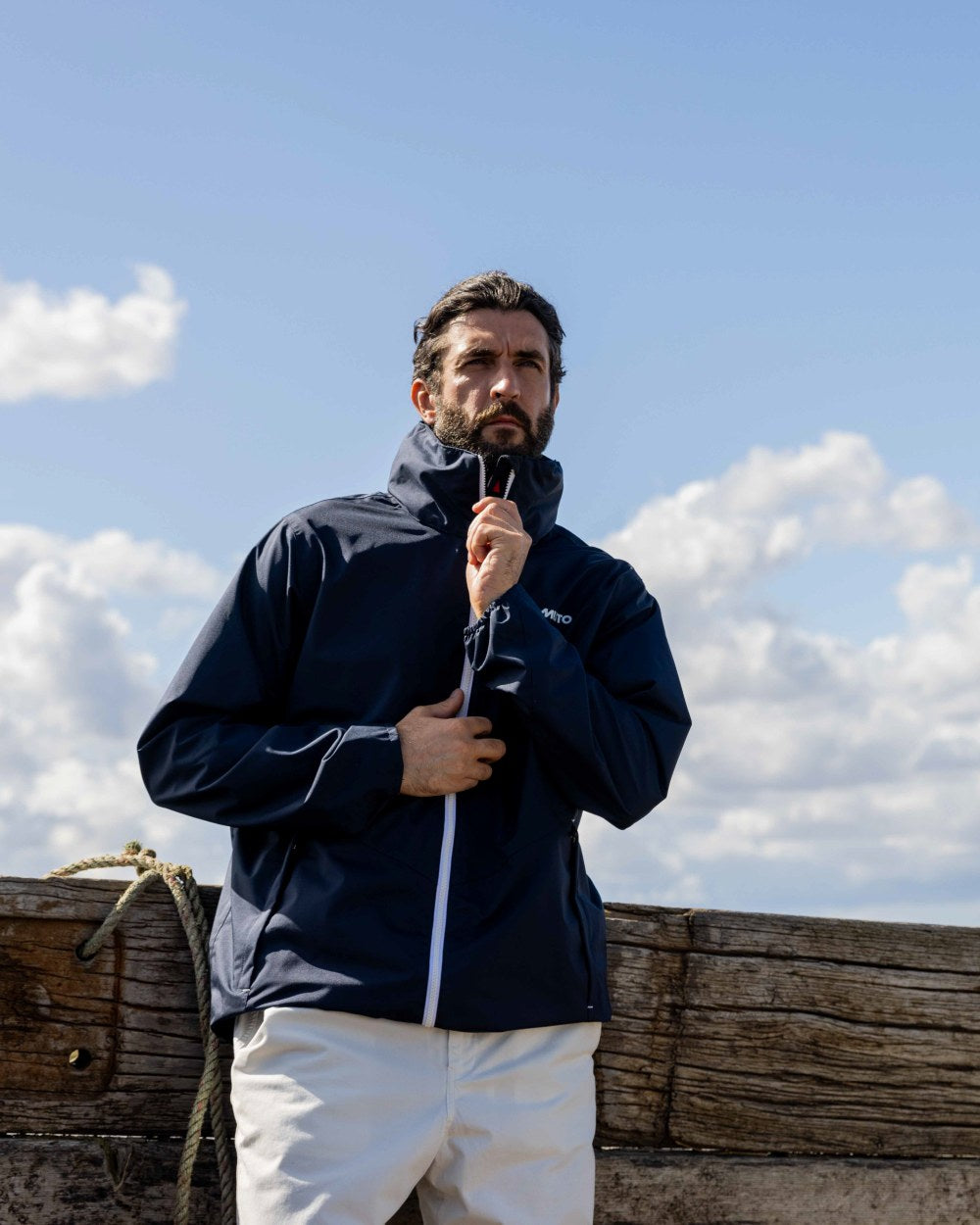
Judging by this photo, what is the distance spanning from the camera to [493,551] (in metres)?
3.07

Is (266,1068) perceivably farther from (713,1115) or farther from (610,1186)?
(713,1115)

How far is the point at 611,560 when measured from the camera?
11.5ft

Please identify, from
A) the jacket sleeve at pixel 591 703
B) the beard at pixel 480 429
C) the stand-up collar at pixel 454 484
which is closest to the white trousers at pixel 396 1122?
the jacket sleeve at pixel 591 703

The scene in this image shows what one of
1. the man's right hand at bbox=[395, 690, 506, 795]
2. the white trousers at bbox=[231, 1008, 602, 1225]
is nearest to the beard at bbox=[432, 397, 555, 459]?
the man's right hand at bbox=[395, 690, 506, 795]

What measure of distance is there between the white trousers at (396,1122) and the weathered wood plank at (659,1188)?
1.49 ft

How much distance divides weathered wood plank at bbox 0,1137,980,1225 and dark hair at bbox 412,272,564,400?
1.99m

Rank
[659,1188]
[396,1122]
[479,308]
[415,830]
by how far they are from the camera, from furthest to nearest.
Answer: [479,308]
[659,1188]
[415,830]
[396,1122]

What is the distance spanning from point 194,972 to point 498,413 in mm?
1519

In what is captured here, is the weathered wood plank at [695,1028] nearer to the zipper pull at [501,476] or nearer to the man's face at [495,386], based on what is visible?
the zipper pull at [501,476]

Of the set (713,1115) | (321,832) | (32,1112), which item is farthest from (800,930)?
(32,1112)

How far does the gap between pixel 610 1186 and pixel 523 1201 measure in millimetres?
611

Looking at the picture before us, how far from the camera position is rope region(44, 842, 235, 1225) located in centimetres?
319

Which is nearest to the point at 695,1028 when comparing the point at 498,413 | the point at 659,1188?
the point at 659,1188

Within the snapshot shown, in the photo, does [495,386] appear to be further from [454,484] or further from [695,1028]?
[695,1028]
